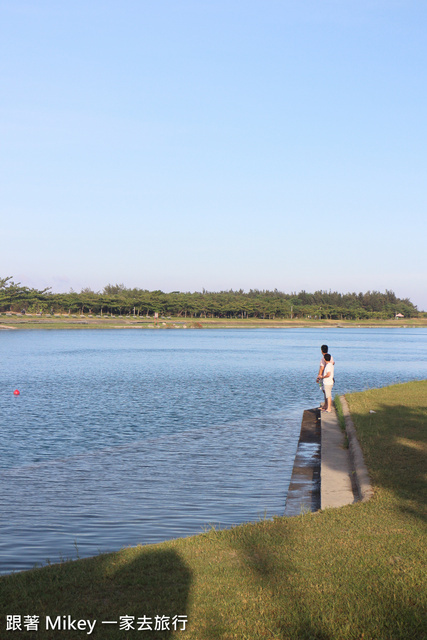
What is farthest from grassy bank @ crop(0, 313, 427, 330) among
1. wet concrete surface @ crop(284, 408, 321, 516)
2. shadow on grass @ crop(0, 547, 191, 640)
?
shadow on grass @ crop(0, 547, 191, 640)

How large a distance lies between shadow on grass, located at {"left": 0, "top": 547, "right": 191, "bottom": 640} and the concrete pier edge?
380cm

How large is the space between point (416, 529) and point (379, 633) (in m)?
2.73

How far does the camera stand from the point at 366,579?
587 cm

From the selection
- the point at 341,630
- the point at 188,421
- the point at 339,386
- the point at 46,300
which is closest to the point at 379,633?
the point at 341,630

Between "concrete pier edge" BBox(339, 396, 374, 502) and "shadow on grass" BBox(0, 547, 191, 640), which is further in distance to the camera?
"concrete pier edge" BBox(339, 396, 374, 502)

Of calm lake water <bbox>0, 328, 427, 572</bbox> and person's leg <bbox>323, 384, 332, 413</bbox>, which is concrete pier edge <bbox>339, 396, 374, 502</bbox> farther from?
person's leg <bbox>323, 384, 332, 413</bbox>

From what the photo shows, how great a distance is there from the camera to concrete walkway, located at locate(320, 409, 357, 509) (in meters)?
9.97

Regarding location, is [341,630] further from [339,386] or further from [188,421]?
[339,386]

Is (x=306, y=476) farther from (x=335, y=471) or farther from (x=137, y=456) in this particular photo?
(x=137, y=456)

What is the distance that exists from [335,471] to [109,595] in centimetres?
722

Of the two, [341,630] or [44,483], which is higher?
[341,630]

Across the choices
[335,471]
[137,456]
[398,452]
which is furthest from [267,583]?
[137,456]

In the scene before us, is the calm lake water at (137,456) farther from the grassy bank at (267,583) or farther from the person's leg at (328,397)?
the grassy bank at (267,583)

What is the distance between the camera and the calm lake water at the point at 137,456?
9.78 meters
